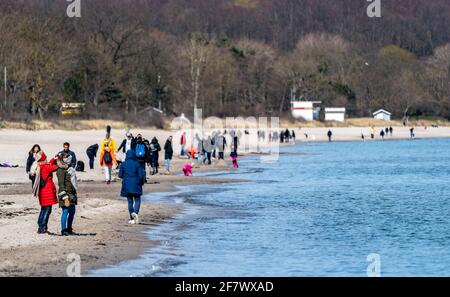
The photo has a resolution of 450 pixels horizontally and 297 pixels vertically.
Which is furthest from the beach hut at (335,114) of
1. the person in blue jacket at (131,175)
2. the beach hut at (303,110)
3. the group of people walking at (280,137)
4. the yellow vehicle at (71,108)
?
the person in blue jacket at (131,175)

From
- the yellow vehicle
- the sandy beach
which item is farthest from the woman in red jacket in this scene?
the yellow vehicle

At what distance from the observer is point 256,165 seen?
5472cm

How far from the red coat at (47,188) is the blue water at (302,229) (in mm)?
2174

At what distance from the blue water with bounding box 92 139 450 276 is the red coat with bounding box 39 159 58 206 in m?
2.17

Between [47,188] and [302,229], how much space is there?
313 inches

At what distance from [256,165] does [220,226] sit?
96.8 feet

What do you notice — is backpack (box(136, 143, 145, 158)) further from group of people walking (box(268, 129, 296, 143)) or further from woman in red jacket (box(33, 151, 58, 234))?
group of people walking (box(268, 129, 296, 143))

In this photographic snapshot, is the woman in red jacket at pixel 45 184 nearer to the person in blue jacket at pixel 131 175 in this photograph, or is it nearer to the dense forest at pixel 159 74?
the person in blue jacket at pixel 131 175

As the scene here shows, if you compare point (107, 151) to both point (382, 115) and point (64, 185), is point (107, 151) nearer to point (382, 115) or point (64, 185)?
point (64, 185)

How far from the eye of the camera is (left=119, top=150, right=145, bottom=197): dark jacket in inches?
874

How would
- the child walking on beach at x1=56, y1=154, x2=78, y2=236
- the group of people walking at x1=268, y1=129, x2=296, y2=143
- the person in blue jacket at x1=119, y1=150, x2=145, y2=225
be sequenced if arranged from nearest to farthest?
the child walking on beach at x1=56, y1=154, x2=78, y2=236
the person in blue jacket at x1=119, y1=150, x2=145, y2=225
the group of people walking at x1=268, y1=129, x2=296, y2=143

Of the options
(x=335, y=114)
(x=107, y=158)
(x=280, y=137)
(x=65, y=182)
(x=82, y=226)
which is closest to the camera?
(x=65, y=182)

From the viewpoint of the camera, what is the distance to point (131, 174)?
877 inches

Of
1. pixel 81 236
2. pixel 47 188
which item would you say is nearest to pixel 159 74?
pixel 81 236
